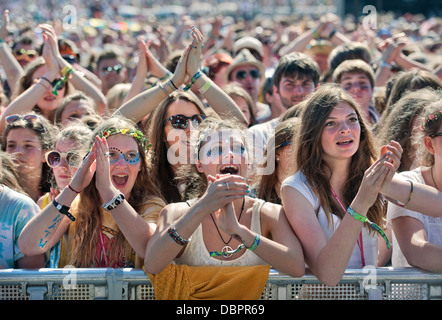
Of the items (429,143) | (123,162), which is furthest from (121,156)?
(429,143)

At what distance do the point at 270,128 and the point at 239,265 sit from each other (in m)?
1.87

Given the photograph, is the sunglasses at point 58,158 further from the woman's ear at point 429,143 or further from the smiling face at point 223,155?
the woman's ear at point 429,143

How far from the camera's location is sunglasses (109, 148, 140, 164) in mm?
3098

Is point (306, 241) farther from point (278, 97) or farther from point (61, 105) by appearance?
point (61, 105)

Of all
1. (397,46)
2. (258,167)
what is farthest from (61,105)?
(397,46)

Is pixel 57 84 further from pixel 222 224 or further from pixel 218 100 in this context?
pixel 222 224

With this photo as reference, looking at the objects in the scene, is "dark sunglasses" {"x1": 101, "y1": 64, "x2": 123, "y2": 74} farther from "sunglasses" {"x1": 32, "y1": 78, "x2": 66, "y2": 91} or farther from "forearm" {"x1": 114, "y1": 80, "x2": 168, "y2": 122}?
"forearm" {"x1": 114, "y1": 80, "x2": 168, "y2": 122}

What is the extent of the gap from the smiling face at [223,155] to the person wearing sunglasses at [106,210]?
1.21 ft

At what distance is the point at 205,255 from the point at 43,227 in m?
0.77

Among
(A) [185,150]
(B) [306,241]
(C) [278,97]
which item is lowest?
(B) [306,241]

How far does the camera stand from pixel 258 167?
3.65 m

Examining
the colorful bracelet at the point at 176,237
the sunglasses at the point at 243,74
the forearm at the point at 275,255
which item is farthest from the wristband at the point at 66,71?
the forearm at the point at 275,255

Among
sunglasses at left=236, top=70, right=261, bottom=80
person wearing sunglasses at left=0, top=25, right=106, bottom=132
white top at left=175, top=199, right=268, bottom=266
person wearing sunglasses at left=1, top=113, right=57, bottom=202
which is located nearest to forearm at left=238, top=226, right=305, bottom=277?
white top at left=175, top=199, right=268, bottom=266

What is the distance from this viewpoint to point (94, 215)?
3057 millimetres
